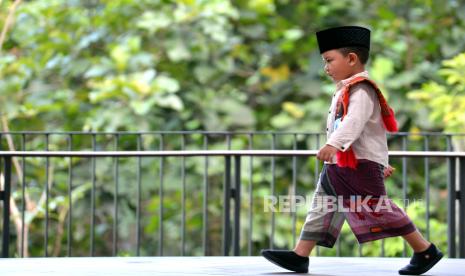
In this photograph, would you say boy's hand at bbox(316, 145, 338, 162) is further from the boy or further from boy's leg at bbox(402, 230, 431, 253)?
boy's leg at bbox(402, 230, 431, 253)

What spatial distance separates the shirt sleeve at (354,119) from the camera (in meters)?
5.10

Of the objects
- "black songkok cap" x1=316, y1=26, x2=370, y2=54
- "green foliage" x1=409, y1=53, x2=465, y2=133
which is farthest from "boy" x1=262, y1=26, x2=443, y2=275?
"green foliage" x1=409, y1=53, x2=465, y2=133

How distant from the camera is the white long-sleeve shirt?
5.11 m

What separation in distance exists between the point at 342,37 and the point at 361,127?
0.46m

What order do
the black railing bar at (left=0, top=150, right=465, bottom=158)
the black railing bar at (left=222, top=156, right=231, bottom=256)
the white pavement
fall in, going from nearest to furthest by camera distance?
the white pavement → the black railing bar at (left=0, top=150, right=465, bottom=158) → the black railing bar at (left=222, top=156, right=231, bottom=256)

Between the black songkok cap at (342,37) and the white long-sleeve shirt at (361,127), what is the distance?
0.16 metres

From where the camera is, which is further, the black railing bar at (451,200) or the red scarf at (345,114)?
the black railing bar at (451,200)

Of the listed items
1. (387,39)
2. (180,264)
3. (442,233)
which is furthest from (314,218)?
(387,39)

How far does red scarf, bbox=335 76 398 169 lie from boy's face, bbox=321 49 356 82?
0.32 ft

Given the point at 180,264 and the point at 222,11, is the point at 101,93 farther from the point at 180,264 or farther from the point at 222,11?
the point at 180,264

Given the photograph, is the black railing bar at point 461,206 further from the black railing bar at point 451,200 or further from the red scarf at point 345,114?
the red scarf at point 345,114

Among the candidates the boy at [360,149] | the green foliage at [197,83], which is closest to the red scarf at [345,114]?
the boy at [360,149]

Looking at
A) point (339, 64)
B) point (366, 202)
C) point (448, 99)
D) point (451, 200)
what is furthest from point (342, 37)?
point (448, 99)

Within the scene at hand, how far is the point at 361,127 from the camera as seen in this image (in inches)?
203
